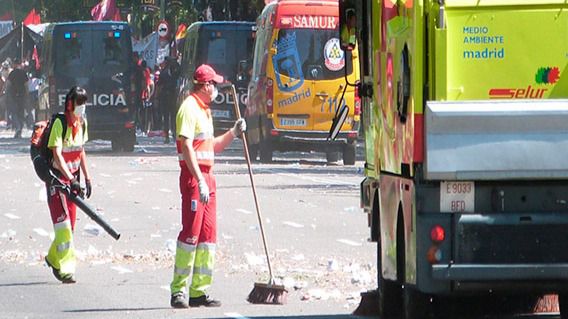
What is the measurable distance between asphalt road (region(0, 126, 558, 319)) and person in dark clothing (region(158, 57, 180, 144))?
13.4m

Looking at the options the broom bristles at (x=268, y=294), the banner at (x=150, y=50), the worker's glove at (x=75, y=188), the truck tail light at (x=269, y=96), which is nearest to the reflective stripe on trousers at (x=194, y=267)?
the broom bristles at (x=268, y=294)

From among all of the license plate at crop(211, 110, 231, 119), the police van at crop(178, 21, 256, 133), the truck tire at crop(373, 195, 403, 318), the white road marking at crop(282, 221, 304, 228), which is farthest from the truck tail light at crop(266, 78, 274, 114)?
the truck tire at crop(373, 195, 403, 318)

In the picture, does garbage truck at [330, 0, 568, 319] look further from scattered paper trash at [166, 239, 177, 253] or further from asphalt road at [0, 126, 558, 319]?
scattered paper trash at [166, 239, 177, 253]

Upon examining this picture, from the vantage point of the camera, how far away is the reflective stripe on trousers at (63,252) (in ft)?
48.8

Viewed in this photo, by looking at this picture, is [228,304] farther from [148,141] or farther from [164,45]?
[164,45]

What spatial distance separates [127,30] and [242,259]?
23.1 meters

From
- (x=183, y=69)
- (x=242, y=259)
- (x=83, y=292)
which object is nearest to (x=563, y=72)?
(x=83, y=292)

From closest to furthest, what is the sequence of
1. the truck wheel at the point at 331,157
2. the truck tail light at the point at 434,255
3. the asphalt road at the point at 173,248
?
the truck tail light at the point at 434,255
the asphalt road at the point at 173,248
the truck wheel at the point at 331,157

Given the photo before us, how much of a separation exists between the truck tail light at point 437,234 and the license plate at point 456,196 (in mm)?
98

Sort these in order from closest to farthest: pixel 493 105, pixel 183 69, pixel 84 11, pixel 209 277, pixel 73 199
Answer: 1. pixel 493 105
2. pixel 209 277
3. pixel 73 199
4. pixel 183 69
5. pixel 84 11

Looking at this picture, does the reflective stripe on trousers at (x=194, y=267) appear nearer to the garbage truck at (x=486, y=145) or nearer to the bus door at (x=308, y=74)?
the garbage truck at (x=486, y=145)

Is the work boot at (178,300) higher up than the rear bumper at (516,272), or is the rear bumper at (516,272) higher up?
the rear bumper at (516,272)

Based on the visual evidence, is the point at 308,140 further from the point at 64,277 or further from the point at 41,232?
the point at 64,277

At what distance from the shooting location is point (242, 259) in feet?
53.6
